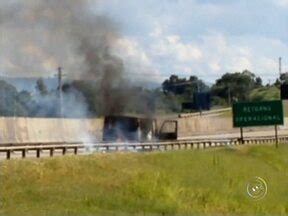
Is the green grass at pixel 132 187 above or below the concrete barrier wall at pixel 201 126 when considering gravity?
below

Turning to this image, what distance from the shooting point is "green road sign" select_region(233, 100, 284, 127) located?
83938mm

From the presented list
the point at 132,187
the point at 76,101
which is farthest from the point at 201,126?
the point at 132,187

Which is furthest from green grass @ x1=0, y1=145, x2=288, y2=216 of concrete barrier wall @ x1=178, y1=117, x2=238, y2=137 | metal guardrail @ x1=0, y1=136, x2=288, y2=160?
concrete barrier wall @ x1=178, y1=117, x2=238, y2=137

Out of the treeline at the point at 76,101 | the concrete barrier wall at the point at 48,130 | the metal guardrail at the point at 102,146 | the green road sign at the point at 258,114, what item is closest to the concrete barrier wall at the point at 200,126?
the treeline at the point at 76,101

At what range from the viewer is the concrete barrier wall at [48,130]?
2477 inches

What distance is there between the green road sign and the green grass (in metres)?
28.3

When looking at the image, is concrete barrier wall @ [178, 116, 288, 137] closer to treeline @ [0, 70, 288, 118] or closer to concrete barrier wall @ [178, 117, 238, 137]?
concrete barrier wall @ [178, 117, 238, 137]

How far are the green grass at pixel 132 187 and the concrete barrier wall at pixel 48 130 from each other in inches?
577

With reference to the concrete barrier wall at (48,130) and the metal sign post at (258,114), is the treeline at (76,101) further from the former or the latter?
the metal sign post at (258,114)

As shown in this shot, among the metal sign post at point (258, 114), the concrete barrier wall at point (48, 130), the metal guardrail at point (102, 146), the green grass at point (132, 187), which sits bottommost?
the green grass at point (132, 187)

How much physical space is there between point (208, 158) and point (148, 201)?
21943mm

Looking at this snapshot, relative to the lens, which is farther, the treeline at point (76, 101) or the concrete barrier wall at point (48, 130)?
the treeline at point (76, 101)

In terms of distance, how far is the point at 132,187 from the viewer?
38.6m

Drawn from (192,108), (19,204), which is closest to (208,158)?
(19,204)
